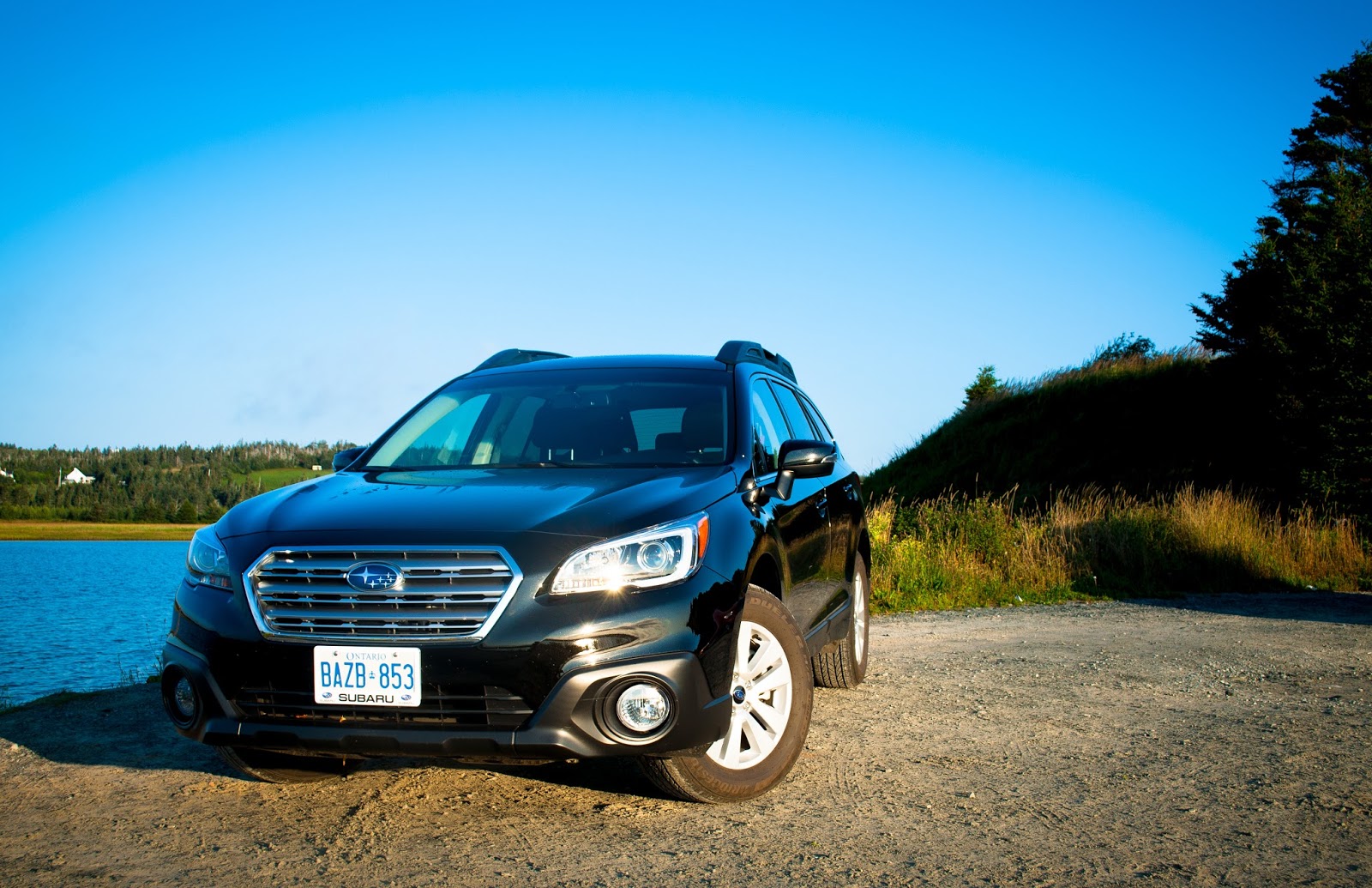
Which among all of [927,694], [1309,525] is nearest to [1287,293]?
[1309,525]

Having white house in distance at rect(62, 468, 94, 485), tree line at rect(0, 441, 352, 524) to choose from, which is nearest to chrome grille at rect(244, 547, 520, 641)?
tree line at rect(0, 441, 352, 524)

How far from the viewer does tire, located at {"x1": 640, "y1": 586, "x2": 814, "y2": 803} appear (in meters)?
4.00

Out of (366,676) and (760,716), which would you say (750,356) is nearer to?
(760,716)

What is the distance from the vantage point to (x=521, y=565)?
141 inches

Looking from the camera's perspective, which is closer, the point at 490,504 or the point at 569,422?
the point at 490,504

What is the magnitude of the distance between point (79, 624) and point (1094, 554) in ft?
46.6

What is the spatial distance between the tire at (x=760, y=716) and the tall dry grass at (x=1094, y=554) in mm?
7657

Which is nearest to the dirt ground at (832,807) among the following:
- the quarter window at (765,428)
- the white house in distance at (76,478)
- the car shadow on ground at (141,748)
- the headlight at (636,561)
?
the car shadow on ground at (141,748)

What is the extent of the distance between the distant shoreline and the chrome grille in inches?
2311

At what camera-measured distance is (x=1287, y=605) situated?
11523 millimetres

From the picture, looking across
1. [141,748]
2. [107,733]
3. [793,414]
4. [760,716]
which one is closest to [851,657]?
[793,414]

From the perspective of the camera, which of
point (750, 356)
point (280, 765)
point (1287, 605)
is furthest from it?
point (1287, 605)

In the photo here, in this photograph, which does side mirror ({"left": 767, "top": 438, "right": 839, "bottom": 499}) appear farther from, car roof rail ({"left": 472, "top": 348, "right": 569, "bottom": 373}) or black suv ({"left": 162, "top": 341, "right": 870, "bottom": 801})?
car roof rail ({"left": 472, "top": 348, "right": 569, "bottom": 373})

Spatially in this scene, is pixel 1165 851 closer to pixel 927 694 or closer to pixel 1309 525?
pixel 927 694
